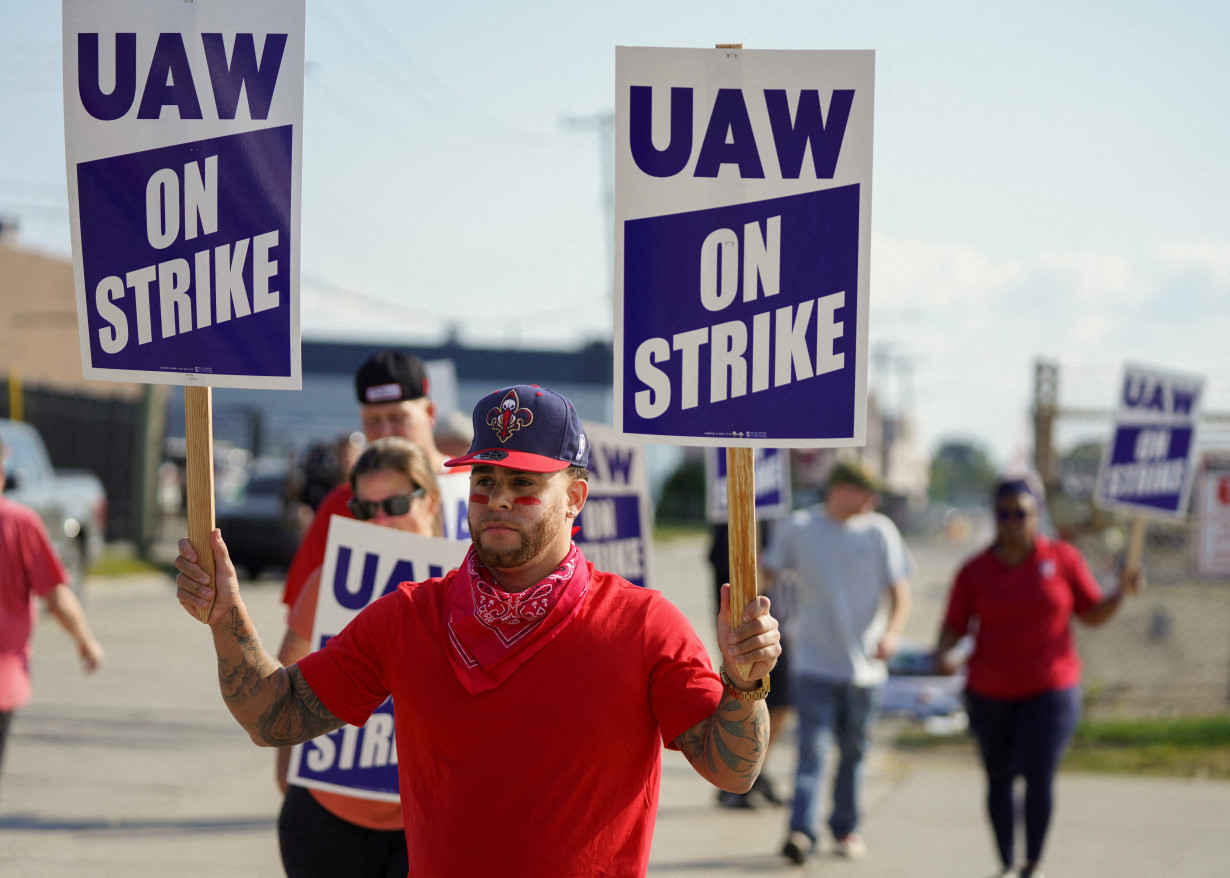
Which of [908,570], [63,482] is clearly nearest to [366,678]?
[908,570]

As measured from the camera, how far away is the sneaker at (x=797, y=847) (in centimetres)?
634

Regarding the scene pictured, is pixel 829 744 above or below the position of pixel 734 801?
above

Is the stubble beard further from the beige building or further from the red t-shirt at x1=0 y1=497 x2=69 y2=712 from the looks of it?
the beige building

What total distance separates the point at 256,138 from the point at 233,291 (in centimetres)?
32

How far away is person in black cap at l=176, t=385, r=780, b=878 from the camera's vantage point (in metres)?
2.40

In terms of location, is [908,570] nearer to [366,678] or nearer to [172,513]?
[366,678]

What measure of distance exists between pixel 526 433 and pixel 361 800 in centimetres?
156

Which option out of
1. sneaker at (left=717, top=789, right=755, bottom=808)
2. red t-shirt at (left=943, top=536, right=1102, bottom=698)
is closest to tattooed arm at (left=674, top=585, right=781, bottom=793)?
red t-shirt at (left=943, top=536, right=1102, bottom=698)

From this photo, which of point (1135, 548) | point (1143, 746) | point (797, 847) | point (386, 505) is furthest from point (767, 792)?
point (386, 505)

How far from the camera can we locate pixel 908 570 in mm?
7156

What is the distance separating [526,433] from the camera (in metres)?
2.57

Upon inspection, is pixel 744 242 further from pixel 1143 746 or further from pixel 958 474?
pixel 958 474

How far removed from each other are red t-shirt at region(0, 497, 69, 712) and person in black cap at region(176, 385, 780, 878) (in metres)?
3.27

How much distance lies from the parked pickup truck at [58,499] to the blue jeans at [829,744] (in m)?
9.29
